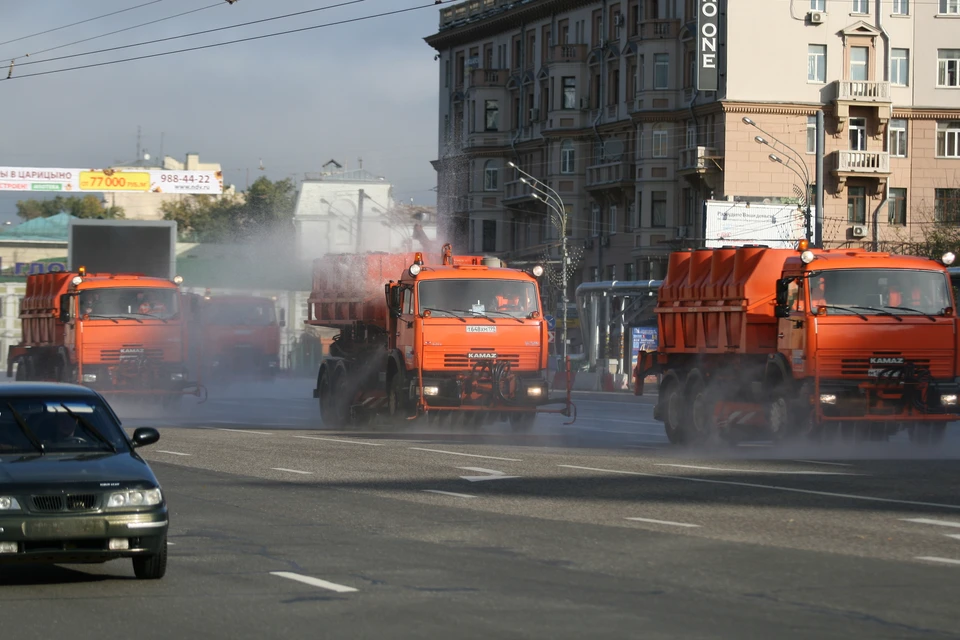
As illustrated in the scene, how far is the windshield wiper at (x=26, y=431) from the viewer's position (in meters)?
10.6

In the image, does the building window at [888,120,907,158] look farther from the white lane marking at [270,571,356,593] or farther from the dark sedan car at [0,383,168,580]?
the dark sedan car at [0,383,168,580]

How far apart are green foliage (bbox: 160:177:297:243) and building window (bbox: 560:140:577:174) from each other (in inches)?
1645

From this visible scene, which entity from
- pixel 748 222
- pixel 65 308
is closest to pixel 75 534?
pixel 65 308

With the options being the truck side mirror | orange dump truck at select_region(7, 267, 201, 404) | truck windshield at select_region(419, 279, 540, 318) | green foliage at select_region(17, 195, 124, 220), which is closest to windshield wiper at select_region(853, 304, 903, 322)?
truck windshield at select_region(419, 279, 540, 318)

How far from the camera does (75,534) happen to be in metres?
9.73

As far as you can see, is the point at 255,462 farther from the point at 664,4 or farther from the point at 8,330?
the point at 8,330

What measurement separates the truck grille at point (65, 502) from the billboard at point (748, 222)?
165ft

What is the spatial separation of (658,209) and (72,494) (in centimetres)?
6128

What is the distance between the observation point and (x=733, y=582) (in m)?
10.2

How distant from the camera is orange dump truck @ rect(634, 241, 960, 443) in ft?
72.0

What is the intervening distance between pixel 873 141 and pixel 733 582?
5969 cm

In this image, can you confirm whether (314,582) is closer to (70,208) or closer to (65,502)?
(65,502)

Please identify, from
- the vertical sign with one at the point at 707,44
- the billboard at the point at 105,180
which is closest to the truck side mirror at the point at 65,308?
the vertical sign with one at the point at 707,44

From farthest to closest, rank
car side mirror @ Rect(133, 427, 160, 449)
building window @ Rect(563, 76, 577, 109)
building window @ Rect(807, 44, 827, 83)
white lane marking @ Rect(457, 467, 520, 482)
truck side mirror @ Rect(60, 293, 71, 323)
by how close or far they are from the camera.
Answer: building window @ Rect(563, 76, 577, 109) → building window @ Rect(807, 44, 827, 83) → truck side mirror @ Rect(60, 293, 71, 323) → white lane marking @ Rect(457, 467, 520, 482) → car side mirror @ Rect(133, 427, 160, 449)
